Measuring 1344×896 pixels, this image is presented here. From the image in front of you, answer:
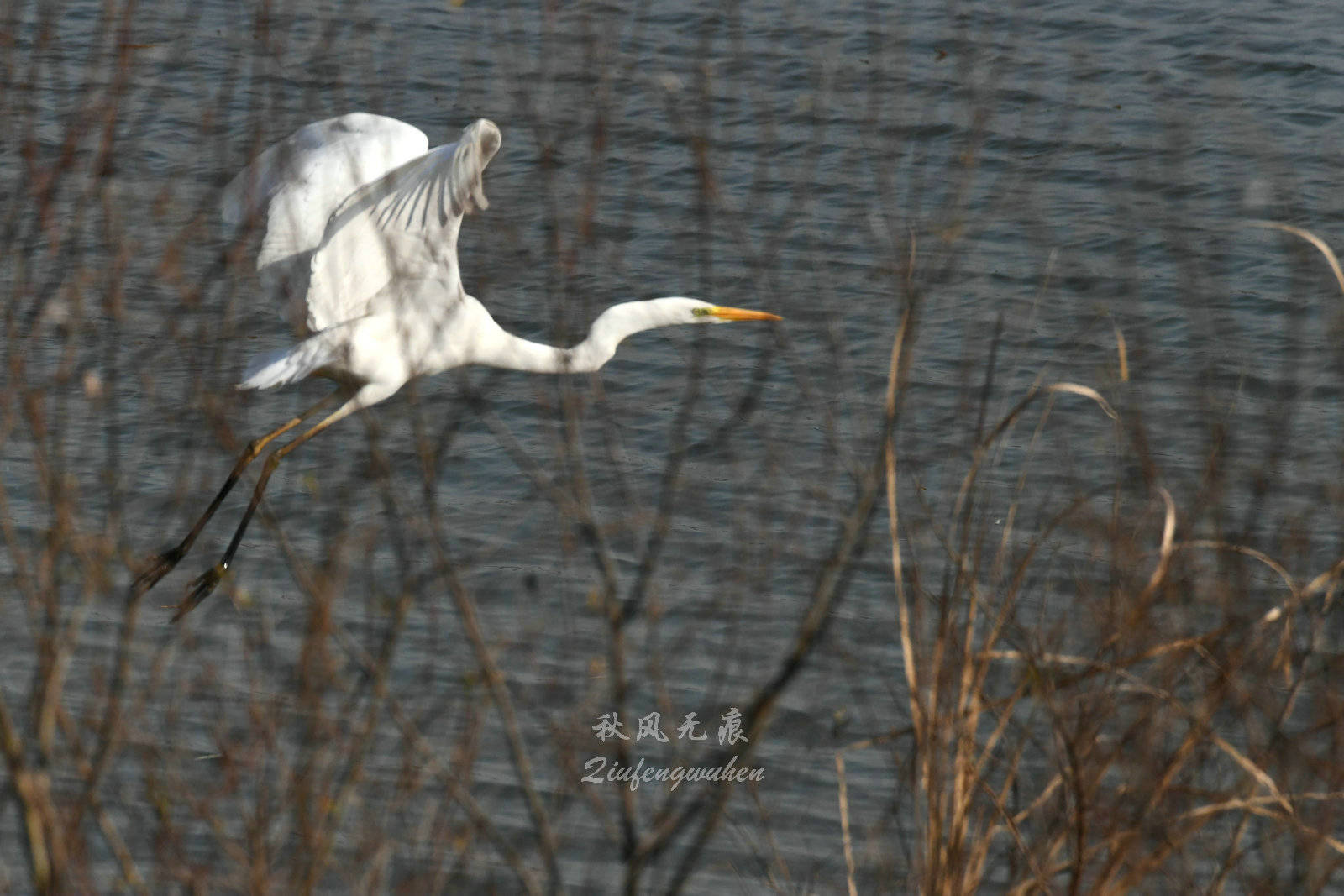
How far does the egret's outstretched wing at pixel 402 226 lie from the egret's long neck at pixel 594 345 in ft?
1.39

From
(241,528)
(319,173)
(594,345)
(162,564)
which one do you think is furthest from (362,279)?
(162,564)

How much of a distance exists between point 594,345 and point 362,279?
0.77 meters

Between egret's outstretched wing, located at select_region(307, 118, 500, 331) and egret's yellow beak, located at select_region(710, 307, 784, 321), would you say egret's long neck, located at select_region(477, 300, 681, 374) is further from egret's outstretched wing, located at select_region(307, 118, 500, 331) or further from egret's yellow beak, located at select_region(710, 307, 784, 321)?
egret's outstretched wing, located at select_region(307, 118, 500, 331)

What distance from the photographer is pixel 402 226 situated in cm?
493

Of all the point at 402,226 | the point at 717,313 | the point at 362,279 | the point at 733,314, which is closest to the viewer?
the point at 402,226

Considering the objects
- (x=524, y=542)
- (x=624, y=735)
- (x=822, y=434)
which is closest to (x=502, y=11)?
(x=822, y=434)

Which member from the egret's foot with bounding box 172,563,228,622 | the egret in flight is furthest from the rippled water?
the egret in flight

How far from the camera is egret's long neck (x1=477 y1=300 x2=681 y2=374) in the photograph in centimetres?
536

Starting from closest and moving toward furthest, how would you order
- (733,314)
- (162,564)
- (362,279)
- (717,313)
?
1. (717,313)
2. (733,314)
3. (362,279)
4. (162,564)

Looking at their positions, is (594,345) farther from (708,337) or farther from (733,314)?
(708,337)

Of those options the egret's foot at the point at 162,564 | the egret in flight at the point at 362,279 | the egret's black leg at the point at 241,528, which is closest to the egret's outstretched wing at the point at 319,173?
the egret in flight at the point at 362,279

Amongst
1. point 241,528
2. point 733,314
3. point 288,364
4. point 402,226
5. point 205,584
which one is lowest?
point 205,584

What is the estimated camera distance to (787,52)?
9.47 m

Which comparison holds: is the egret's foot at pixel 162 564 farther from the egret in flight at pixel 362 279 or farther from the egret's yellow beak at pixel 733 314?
the egret's yellow beak at pixel 733 314
